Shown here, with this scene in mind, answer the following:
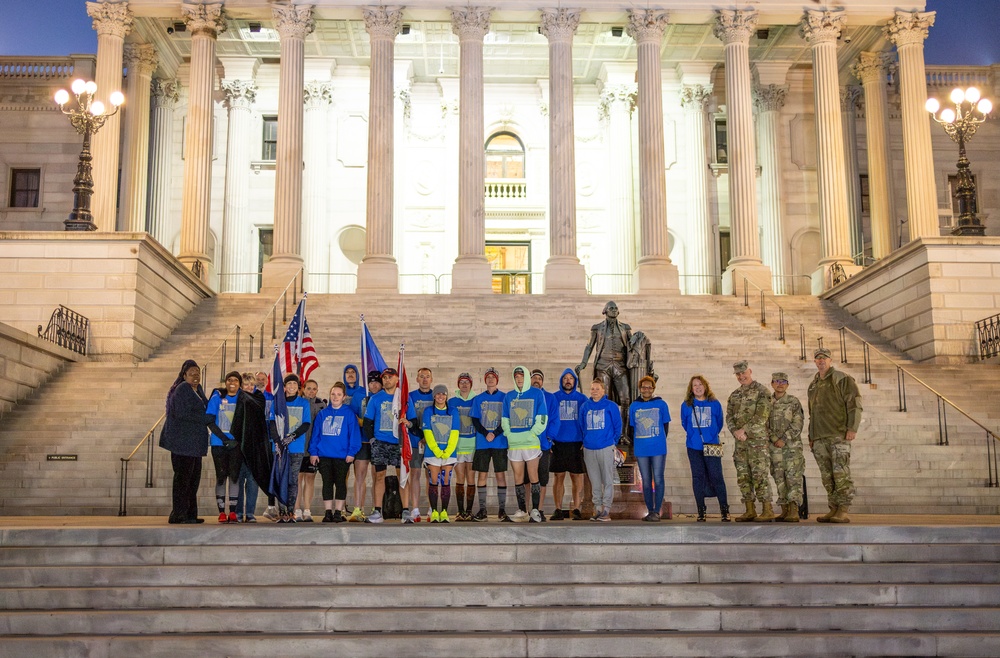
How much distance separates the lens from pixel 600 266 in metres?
40.7

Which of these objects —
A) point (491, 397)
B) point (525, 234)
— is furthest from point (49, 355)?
point (525, 234)

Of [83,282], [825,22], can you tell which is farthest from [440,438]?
[825,22]

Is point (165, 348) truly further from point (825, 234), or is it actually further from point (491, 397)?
point (825, 234)

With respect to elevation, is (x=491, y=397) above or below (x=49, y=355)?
below

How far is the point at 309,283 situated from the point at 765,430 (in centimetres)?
2765

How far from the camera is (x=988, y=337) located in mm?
25203

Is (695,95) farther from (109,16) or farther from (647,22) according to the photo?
A: (109,16)

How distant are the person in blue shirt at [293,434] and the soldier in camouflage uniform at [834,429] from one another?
618cm

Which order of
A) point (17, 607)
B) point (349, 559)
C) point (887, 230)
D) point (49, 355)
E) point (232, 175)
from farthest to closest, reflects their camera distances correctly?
point (232, 175)
point (887, 230)
point (49, 355)
point (349, 559)
point (17, 607)

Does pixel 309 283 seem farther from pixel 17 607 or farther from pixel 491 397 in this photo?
pixel 17 607

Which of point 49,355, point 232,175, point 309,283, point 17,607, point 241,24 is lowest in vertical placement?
point 17,607

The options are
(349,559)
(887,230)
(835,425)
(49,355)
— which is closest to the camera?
(349,559)

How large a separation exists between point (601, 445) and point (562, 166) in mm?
20905

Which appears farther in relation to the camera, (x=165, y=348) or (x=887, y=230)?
(x=887, y=230)
